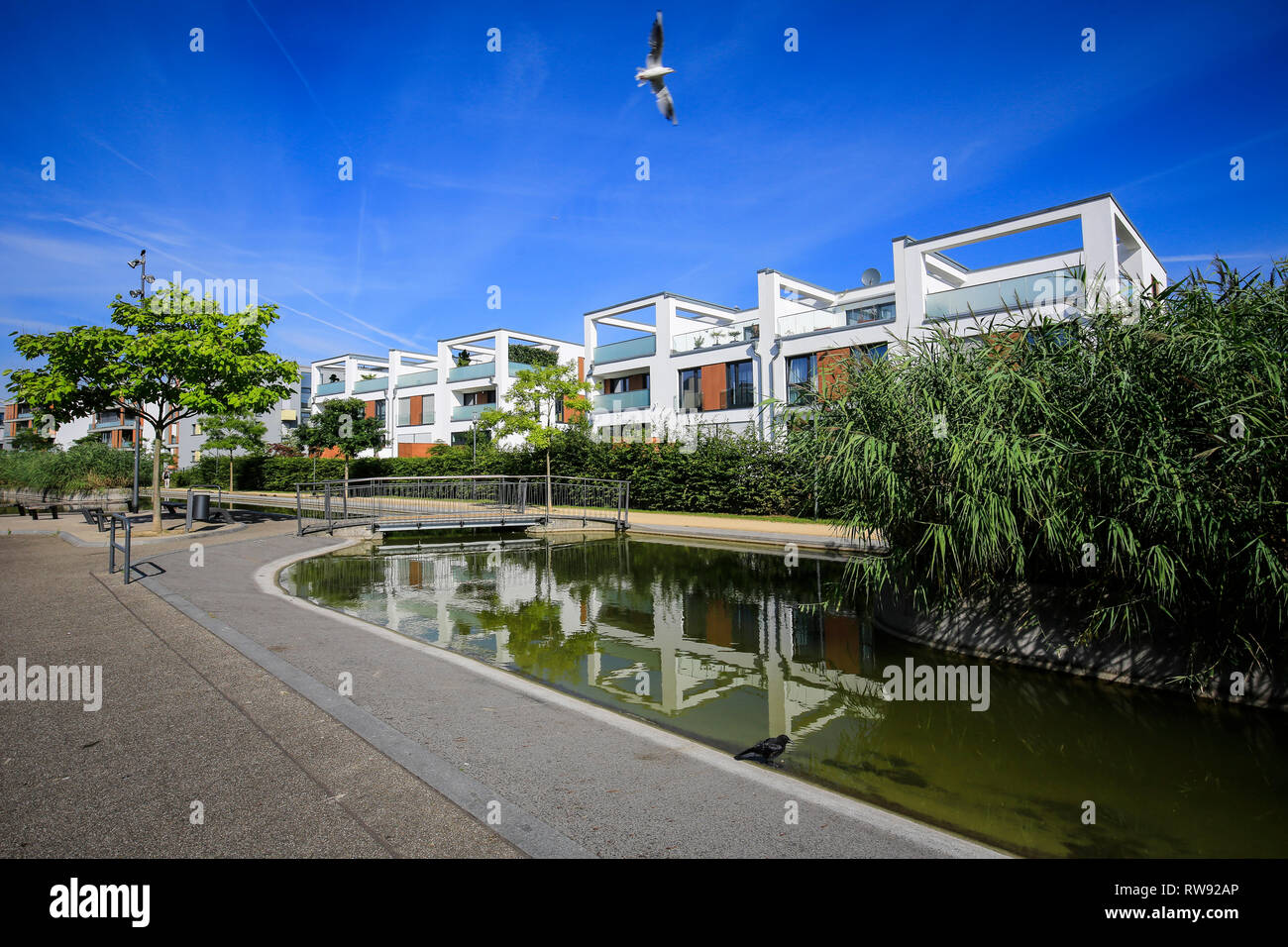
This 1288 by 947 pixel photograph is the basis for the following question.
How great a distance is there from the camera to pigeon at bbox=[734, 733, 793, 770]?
4465 millimetres

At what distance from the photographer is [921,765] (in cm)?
Answer: 454

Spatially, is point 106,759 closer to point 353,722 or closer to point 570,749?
point 353,722

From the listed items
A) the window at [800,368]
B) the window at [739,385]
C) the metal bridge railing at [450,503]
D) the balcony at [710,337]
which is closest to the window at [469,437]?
the balcony at [710,337]

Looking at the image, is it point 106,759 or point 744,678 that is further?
point 744,678

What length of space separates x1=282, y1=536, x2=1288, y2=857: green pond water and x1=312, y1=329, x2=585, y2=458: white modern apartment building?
31913mm

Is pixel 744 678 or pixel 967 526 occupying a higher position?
pixel 967 526

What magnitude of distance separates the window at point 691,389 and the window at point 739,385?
1.49 metres

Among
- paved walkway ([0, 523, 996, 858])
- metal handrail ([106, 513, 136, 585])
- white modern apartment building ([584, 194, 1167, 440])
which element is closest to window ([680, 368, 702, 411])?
white modern apartment building ([584, 194, 1167, 440])

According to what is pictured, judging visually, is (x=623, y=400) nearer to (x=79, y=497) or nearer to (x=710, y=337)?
(x=710, y=337)

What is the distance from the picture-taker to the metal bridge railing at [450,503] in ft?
60.8

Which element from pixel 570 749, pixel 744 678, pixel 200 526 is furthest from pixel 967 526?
pixel 200 526

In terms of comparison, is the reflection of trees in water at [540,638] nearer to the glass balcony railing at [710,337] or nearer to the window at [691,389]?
the window at [691,389]
